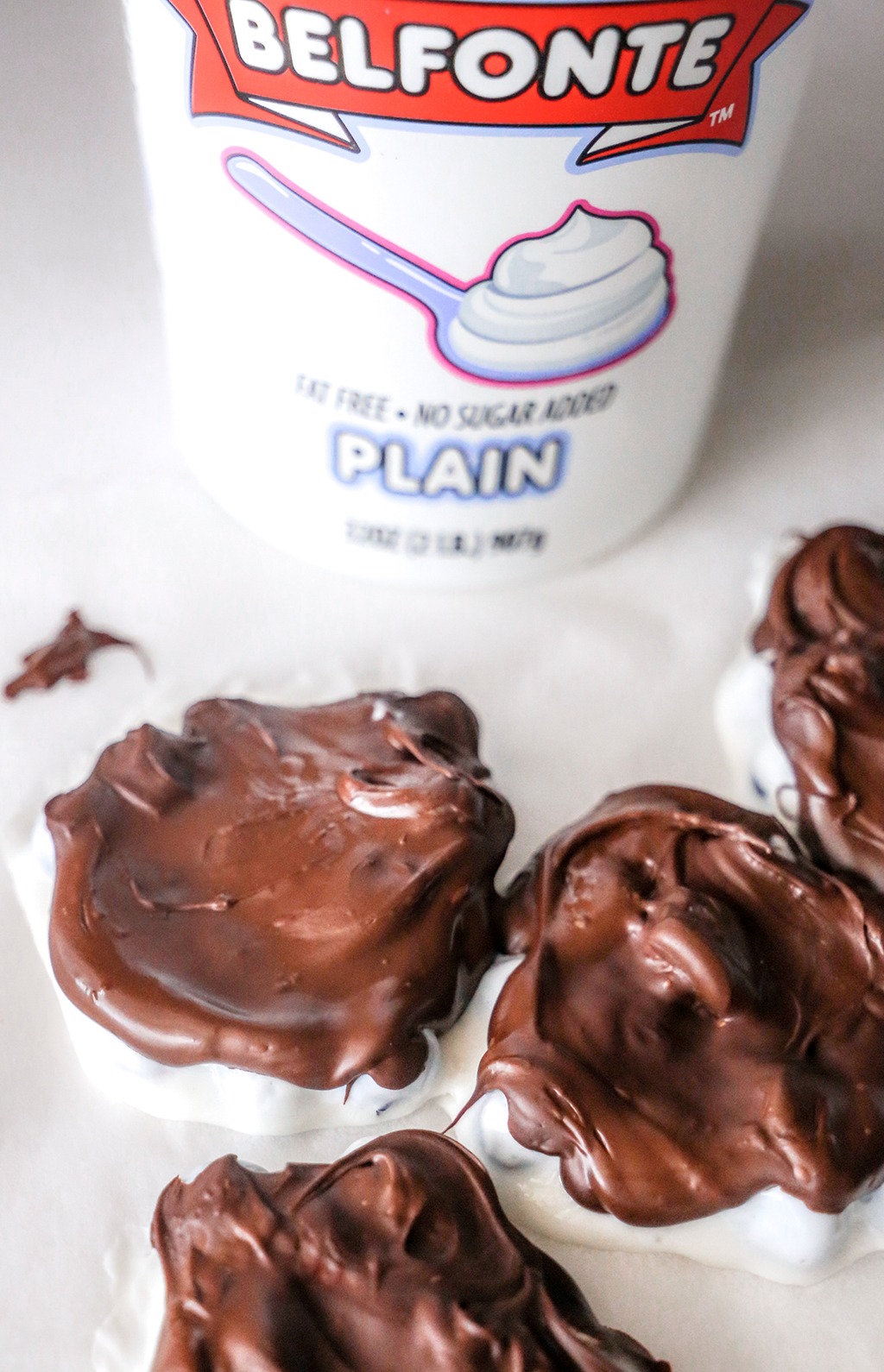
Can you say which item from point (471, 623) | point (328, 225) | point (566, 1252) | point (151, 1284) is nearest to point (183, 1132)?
point (151, 1284)

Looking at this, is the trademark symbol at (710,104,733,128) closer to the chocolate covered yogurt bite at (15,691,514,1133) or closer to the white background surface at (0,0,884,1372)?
the white background surface at (0,0,884,1372)

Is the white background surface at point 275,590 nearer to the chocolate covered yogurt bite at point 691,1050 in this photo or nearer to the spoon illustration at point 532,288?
the chocolate covered yogurt bite at point 691,1050

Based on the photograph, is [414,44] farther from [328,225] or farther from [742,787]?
[742,787]

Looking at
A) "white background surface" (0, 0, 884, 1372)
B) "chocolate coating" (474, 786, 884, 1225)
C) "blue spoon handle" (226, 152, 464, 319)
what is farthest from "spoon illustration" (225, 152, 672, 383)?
"chocolate coating" (474, 786, 884, 1225)

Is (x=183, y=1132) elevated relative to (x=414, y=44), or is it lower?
lower

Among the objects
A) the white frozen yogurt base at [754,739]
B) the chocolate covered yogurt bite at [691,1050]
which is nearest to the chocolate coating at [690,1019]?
the chocolate covered yogurt bite at [691,1050]

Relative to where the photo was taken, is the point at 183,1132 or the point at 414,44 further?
the point at 183,1132
